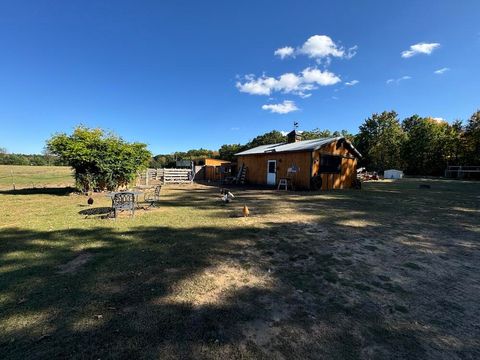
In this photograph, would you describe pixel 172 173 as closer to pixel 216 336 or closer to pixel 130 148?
pixel 130 148

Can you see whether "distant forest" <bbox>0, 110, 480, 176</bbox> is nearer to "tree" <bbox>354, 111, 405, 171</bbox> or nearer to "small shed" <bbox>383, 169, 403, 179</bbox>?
"tree" <bbox>354, 111, 405, 171</bbox>

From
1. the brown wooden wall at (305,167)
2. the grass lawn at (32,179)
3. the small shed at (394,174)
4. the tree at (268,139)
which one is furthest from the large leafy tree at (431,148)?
the grass lawn at (32,179)

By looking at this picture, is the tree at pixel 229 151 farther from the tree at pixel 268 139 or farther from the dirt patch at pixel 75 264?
the dirt patch at pixel 75 264

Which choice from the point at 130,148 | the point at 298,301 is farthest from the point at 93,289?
the point at 130,148

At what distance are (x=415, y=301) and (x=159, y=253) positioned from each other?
14.0ft

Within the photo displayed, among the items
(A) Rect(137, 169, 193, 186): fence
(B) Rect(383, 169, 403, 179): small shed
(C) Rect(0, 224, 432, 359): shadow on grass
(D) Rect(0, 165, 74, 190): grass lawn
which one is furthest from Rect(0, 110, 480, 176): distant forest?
(C) Rect(0, 224, 432, 359): shadow on grass

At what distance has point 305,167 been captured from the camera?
672 inches

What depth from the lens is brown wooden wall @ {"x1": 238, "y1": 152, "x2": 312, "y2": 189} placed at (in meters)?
17.1

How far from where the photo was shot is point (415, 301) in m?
3.39

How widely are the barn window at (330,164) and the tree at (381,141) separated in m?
31.4

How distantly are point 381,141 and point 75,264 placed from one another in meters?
54.0

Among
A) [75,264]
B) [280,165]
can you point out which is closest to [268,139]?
[280,165]

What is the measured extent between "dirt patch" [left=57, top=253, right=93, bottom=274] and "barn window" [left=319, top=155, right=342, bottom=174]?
1539cm

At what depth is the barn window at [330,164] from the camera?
17.5 meters
